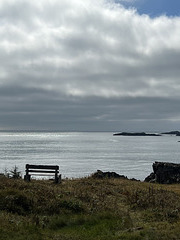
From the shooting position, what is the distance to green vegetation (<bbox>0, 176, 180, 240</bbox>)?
11539 mm

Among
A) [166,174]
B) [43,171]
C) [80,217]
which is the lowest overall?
[166,174]

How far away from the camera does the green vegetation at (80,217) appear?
11.5 m

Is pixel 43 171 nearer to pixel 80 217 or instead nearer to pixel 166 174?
pixel 80 217

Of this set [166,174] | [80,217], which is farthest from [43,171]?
[166,174]

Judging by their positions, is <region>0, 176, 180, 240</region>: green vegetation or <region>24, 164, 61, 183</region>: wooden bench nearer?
<region>0, 176, 180, 240</region>: green vegetation

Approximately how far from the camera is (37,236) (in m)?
11.2

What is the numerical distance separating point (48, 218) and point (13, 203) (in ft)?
8.04

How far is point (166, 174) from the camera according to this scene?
4747 centimetres

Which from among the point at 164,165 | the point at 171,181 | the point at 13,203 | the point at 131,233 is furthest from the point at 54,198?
the point at 164,165

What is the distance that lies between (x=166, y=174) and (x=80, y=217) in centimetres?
3552

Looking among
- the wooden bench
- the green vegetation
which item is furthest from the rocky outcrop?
the green vegetation

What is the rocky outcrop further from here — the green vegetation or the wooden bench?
the green vegetation

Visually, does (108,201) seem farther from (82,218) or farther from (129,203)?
(82,218)

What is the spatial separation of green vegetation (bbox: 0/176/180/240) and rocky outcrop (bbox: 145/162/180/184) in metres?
26.5
